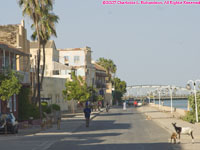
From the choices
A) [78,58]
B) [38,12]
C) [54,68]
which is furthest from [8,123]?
[78,58]

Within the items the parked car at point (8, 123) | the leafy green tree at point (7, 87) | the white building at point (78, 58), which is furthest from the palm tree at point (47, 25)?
the white building at point (78, 58)

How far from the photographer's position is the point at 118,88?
16838 centimetres

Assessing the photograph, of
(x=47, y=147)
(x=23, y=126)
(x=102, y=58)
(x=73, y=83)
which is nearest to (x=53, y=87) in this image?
(x=73, y=83)

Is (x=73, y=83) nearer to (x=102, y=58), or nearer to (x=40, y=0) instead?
(x=40, y=0)

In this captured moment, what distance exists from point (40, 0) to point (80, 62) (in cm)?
6007

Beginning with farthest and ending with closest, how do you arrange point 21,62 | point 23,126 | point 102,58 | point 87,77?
point 102,58, point 87,77, point 21,62, point 23,126

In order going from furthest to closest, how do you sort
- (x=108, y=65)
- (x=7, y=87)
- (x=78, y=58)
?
(x=108, y=65) < (x=78, y=58) < (x=7, y=87)

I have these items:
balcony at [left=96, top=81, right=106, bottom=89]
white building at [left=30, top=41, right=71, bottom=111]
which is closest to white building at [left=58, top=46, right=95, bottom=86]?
white building at [left=30, top=41, right=71, bottom=111]

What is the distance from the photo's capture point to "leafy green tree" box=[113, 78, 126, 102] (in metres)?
161

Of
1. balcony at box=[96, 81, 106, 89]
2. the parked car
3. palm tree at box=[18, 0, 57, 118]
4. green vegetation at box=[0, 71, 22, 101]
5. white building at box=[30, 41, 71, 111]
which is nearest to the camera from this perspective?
the parked car

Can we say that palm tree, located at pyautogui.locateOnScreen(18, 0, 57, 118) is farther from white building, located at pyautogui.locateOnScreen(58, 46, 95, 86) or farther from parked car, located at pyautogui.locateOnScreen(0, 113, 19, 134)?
white building, located at pyautogui.locateOnScreen(58, 46, 95, 86)

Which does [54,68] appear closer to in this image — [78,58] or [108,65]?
[78,58]

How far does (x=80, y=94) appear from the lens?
233 ft

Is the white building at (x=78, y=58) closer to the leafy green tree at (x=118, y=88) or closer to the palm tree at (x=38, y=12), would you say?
the leafy green tree at (x=118, y=88)
